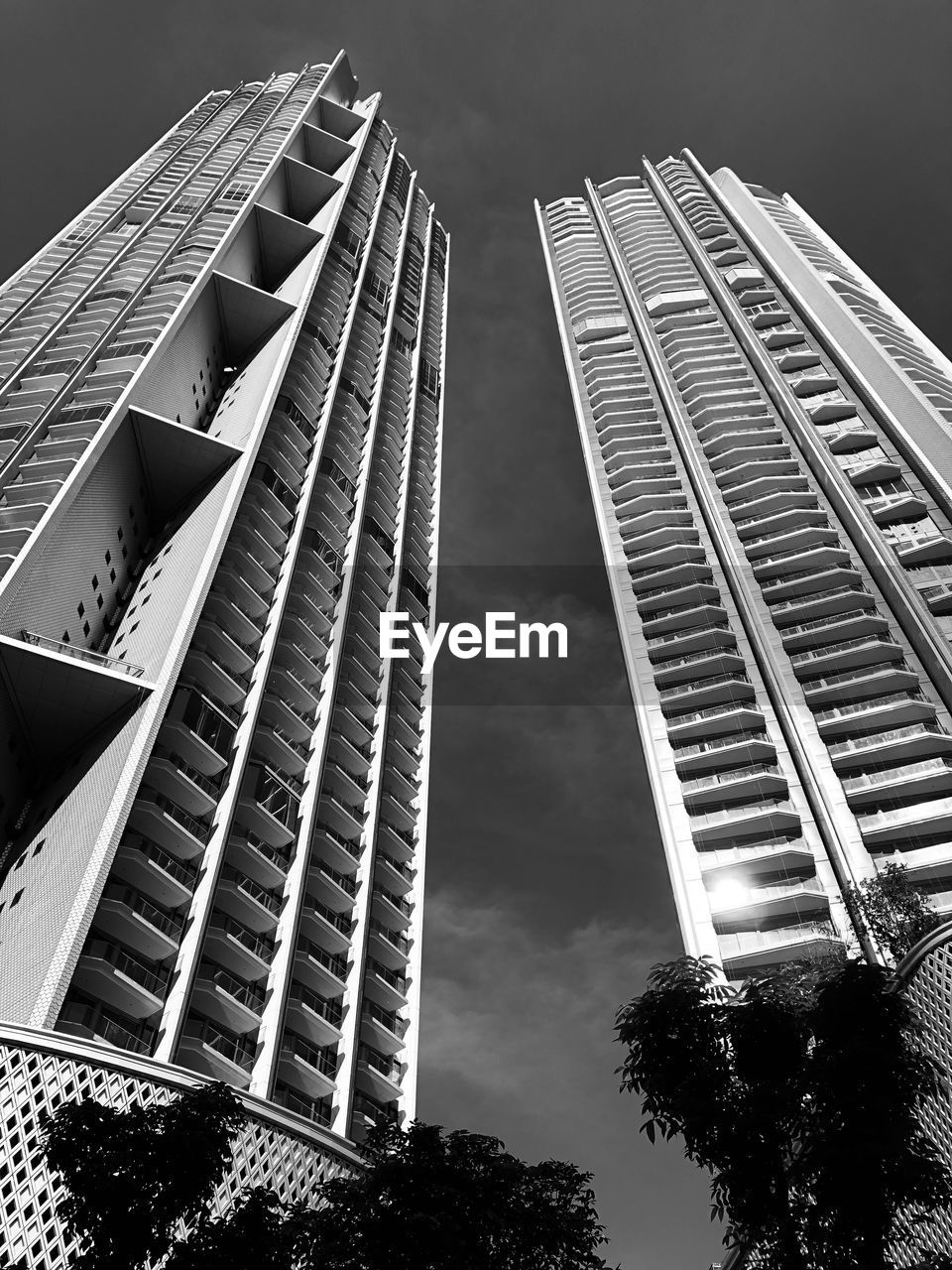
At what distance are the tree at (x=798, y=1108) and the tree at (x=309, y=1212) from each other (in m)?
2.61

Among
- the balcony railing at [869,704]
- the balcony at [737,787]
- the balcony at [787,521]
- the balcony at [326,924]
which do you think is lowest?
the balcony at [326,924]

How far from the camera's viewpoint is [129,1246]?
12.7 metres

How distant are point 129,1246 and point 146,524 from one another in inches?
1890

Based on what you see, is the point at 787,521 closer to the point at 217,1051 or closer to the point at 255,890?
the point at 255,890

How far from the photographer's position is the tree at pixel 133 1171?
12.8 metres

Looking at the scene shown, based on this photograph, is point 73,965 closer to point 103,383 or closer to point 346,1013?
point 346,1013

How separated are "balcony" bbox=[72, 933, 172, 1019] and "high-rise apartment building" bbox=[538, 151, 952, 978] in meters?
26.1

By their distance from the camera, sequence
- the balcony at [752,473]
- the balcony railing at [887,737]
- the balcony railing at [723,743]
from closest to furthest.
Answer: the balcony railing at [887,737], the balcony railing at [723,743], the balcony at [752,473]

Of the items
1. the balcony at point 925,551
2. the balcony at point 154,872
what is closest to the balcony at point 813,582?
the balcony at point 925,551

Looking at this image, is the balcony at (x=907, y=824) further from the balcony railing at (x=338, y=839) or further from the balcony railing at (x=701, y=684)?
the balcony railing at (x=338, y=839)

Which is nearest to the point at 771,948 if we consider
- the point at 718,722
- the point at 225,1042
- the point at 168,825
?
the point at 718,722

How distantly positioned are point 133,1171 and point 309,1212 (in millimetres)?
3109

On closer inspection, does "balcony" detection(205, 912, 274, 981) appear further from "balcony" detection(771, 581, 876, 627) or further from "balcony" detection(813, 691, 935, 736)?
"balcony" detection(771, 581, 876, 627)

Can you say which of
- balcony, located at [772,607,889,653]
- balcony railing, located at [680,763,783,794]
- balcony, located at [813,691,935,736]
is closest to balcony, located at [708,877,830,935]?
balcony railing, located at [680,763,783,794]
